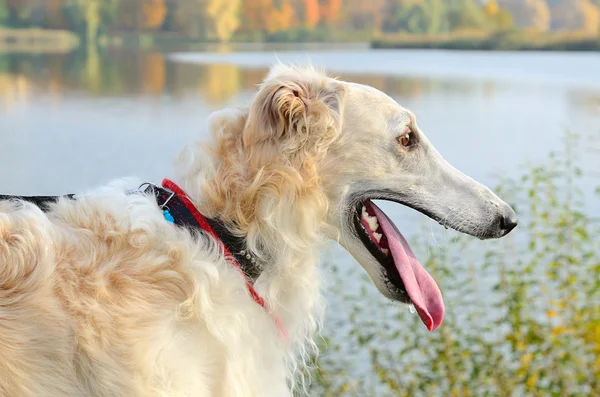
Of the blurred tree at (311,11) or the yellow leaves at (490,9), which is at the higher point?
the yellow leaves at (490,9)

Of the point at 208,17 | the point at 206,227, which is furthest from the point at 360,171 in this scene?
the point at 208,17

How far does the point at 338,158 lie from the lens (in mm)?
2912

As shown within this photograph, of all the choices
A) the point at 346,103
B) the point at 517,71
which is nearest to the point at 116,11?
the point at 517,71

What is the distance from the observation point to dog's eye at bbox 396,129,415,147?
3.02 m

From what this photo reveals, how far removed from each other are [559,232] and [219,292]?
3641 millimetres

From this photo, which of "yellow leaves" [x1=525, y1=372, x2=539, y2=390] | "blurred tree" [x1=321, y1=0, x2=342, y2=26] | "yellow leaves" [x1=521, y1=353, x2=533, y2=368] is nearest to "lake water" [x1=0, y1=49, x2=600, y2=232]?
"blurred tree" [x1=321, y1=0, x2=342, y2=26]

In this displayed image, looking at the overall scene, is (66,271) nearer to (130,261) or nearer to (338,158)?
(130,261)

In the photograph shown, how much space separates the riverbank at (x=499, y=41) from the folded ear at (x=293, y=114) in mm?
15901

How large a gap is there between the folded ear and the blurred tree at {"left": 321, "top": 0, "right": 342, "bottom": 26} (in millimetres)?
13132

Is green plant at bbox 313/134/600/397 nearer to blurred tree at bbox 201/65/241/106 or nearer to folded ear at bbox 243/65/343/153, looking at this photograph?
folded ear at bbox 243/65/343/153

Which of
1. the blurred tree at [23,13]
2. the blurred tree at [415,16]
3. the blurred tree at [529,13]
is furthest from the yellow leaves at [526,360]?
the blurred tree at [23,13]

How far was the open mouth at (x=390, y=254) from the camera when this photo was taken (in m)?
3.04

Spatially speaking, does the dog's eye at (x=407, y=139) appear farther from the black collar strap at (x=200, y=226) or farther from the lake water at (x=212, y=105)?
the black collar strap at (x=200, y=226)

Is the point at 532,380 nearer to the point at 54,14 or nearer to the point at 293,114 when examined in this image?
the point at 293,114
